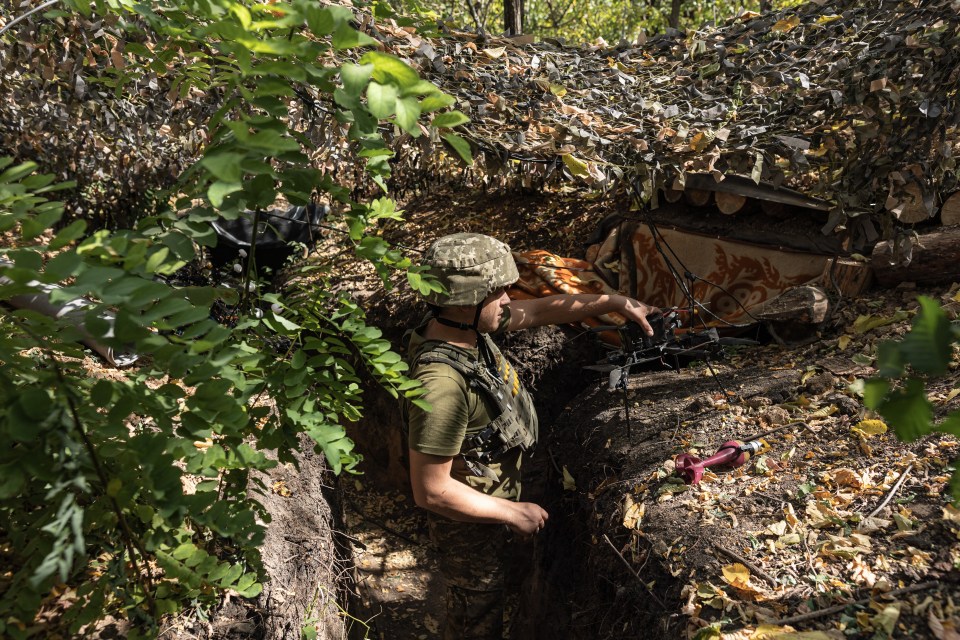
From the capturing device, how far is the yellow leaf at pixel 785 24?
484 centimetres

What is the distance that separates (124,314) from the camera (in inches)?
52.8

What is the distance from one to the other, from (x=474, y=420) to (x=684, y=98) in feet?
10.1

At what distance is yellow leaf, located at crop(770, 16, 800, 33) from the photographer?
4.84 meters

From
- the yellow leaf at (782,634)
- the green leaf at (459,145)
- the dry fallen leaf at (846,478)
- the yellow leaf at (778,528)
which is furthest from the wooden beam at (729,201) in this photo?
the green leaf at (459,145)

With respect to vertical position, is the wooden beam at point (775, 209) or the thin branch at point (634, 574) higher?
the wooden beam at point (775, 209)

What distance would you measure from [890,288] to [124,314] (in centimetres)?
427

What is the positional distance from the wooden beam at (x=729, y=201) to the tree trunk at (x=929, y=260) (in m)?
0.93

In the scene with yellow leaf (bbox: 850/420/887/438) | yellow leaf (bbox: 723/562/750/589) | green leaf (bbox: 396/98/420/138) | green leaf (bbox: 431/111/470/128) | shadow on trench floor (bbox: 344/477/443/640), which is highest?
green leaf (bbox: 396/98/420/138)

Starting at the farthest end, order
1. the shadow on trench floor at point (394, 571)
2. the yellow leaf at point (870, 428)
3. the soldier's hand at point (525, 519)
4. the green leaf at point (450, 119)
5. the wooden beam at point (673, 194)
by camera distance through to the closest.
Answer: the wooden beam at point (673, 194) → the shadow on trench floor at point (394, 571) → the soldier's hand at point (525, 519) → the yellow leaf at point (870, 428) → the green leaf at point (450, 119)

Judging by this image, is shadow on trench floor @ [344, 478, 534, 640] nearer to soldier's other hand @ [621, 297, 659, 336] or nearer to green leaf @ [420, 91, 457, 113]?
soldier's other hand @ [621, 297, 659, 336]

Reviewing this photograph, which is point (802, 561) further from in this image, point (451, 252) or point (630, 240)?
point (630, 240)

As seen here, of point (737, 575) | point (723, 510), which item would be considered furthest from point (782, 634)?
point (723, 510)

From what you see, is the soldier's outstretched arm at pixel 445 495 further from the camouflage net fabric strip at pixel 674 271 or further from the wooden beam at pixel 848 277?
the wooden beam at pixel 848 277

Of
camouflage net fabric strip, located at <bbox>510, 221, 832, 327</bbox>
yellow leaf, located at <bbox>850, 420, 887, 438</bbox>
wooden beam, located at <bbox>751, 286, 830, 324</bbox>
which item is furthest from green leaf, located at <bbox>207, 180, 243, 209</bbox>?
wooden beam, located at <bbox>751, 286, 830, 324</bbox>
